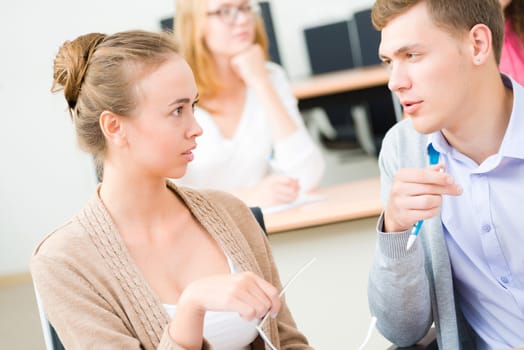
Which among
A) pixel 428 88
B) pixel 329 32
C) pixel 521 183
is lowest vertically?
pixel 329 32

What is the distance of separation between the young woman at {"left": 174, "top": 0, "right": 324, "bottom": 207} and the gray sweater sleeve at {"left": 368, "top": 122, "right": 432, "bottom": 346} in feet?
3.76

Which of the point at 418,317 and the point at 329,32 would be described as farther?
the point at 329,32

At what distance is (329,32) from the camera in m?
5.51

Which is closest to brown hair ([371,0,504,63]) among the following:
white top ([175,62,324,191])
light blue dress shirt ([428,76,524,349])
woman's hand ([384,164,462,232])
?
light blue dress shirt ([428,76,524,349])

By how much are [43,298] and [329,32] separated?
441 centimetres

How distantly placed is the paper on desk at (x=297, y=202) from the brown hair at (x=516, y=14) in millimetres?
798

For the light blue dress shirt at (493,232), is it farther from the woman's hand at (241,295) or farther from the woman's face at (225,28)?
the woman's face at (225,28)

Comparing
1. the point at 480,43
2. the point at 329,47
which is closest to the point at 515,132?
the point at 480,43

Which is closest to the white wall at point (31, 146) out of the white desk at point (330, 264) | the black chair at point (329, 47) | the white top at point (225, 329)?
the black chair at point (329, 47)

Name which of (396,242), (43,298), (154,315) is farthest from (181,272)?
(396,242)

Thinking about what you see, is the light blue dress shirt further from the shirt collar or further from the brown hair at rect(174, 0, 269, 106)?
the brown hair at rect(174, 0, 269, 106)

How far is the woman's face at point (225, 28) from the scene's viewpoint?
270 cm

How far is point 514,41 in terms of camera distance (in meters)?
1.98

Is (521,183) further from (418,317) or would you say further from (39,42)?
(39,42)
